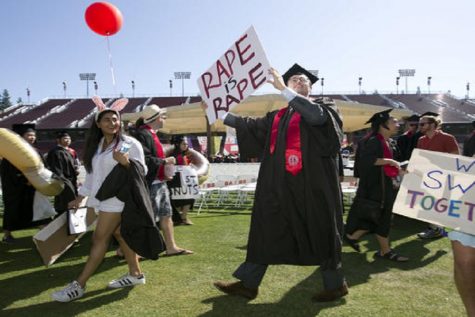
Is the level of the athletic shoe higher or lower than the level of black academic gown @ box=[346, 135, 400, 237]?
lower

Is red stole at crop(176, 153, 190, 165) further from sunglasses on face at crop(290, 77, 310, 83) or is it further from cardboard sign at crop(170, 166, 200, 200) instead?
sunglasses on face at crop(290, 77, 310, 83)

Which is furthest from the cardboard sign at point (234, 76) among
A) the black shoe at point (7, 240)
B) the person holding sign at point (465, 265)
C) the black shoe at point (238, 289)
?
the black shoe at point (7, 240)

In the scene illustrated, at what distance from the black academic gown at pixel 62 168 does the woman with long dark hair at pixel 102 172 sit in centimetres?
224

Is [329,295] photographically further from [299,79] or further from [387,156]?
[387,156]

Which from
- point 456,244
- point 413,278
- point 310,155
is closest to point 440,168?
point 456,244

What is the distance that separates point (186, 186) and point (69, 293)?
3.39m

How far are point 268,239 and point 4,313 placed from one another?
2162 mm

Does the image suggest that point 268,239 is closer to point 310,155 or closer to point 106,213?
point 310,155

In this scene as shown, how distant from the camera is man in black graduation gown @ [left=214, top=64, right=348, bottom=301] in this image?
10.8ft

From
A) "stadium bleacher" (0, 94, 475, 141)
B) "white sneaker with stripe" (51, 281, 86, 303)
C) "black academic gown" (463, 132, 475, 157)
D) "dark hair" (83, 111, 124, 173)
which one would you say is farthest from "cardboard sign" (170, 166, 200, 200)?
"stadium bleacher" (0, 94, 475, 141)

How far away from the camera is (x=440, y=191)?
253 centimetres

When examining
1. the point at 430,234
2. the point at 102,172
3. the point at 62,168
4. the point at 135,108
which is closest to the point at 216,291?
the point at 102,172

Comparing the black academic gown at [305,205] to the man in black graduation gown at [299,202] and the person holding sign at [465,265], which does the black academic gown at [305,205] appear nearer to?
the man in black graduation gown at [299,202]

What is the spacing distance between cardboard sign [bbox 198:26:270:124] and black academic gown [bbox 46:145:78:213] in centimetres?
281
